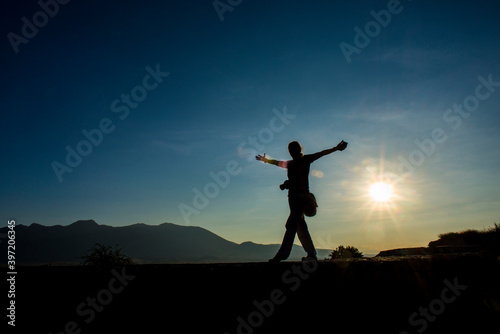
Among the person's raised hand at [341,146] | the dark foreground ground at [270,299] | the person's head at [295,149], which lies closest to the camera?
the dark foreground ground at [270,299]

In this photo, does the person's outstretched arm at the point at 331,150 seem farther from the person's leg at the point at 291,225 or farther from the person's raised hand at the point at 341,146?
the person's leg at the point at 291,225

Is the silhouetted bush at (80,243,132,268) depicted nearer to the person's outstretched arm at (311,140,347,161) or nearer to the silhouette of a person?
the silhouette of a person

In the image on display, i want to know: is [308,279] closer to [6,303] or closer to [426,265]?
[426,265]

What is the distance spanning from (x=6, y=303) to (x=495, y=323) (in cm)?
455

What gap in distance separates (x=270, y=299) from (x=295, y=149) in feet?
11.6

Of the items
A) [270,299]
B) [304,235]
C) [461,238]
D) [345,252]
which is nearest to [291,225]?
[304,235]

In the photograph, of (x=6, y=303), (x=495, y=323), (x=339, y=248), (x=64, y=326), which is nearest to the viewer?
(x=495, y=323)

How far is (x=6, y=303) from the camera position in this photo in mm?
2912

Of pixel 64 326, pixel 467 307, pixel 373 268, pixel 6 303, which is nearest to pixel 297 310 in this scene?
pixel 373 268

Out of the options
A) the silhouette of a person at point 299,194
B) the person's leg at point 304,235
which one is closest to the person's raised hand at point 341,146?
the silhouette of a person at point 299,194

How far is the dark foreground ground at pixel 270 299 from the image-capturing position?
8.27ft

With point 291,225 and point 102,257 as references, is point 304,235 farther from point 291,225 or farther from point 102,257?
point 102,257

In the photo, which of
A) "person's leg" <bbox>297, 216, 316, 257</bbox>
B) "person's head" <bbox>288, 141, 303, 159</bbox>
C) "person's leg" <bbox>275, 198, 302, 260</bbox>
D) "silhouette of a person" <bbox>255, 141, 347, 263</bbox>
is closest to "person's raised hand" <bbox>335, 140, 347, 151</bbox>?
"silhouette of a person" <bbox>255, 141, 347, 263</bbox>

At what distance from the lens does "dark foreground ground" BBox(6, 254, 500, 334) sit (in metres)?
2.52
